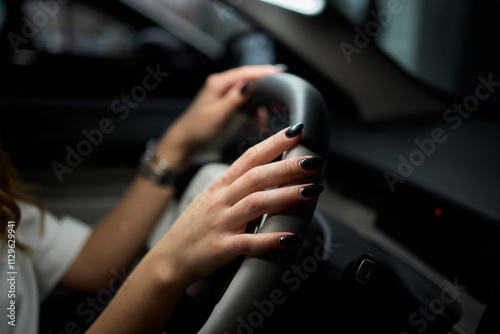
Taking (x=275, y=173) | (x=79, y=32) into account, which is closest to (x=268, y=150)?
(x=275, y=173)

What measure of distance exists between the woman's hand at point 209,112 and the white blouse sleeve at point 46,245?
0.30 meters

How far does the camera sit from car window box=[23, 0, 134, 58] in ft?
5.92

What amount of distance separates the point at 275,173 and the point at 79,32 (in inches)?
71.4

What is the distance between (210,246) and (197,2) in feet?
7.06

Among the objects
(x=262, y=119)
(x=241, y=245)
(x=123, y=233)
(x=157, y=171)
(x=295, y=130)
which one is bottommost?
(x=123, y=233)

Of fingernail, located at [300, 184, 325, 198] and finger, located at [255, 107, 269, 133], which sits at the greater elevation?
fingernail, located at [300, 184, 325, 198]

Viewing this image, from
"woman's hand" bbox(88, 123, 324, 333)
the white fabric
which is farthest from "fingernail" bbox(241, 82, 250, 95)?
the white fabric

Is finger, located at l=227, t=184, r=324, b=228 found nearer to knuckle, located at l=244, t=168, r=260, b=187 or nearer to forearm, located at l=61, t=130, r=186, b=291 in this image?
knuckle, located at l=244, t=168, r=260, b=187

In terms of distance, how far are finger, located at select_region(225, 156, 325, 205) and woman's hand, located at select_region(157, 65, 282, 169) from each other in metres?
0.35

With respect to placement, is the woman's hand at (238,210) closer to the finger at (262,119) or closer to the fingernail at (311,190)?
the fingernail at (311,190)

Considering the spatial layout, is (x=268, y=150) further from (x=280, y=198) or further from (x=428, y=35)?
(x=428, y=35)

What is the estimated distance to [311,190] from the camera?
46 cm

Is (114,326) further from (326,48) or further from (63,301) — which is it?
(326,48)

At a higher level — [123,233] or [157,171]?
[157,171]
